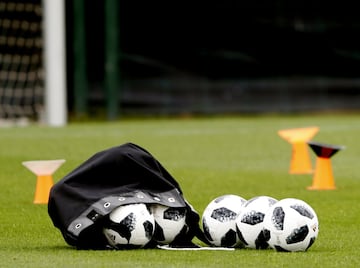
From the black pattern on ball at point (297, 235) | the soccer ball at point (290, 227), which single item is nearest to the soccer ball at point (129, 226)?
the soccer ball at point (290, 227)

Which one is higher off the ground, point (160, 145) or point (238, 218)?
point (238, 218)

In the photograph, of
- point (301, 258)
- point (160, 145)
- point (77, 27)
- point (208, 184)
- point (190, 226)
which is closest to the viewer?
point (301, 258)

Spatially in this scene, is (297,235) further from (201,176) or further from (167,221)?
(201,176)

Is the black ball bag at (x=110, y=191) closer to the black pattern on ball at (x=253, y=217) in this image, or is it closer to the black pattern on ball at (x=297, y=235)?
the black pattern on ball at (x=253, y=217)

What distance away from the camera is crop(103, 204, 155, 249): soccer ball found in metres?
7.00

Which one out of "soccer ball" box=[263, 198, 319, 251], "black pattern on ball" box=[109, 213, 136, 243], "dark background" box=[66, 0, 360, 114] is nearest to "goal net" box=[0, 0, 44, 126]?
"dark background" box=[66, 0, 360, 114]

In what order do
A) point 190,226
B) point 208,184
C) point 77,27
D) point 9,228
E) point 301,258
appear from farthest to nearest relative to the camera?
point 77,27
point 208,184
point 9,228
point 190,226
point 301,258

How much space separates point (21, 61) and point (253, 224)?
58.9ft

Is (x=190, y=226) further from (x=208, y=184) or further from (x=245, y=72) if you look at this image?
(x=245, y=72)

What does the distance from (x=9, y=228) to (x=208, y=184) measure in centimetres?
389

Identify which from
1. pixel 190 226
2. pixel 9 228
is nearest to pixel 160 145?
pixel 9 228

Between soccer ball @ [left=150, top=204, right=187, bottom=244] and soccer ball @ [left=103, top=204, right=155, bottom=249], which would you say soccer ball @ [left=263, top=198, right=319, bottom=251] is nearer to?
soccer ball @ [left=150, top=204, right=187, bottom=244]

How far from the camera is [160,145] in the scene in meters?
17.5

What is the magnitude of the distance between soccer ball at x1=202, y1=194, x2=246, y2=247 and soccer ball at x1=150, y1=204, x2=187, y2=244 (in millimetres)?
158
